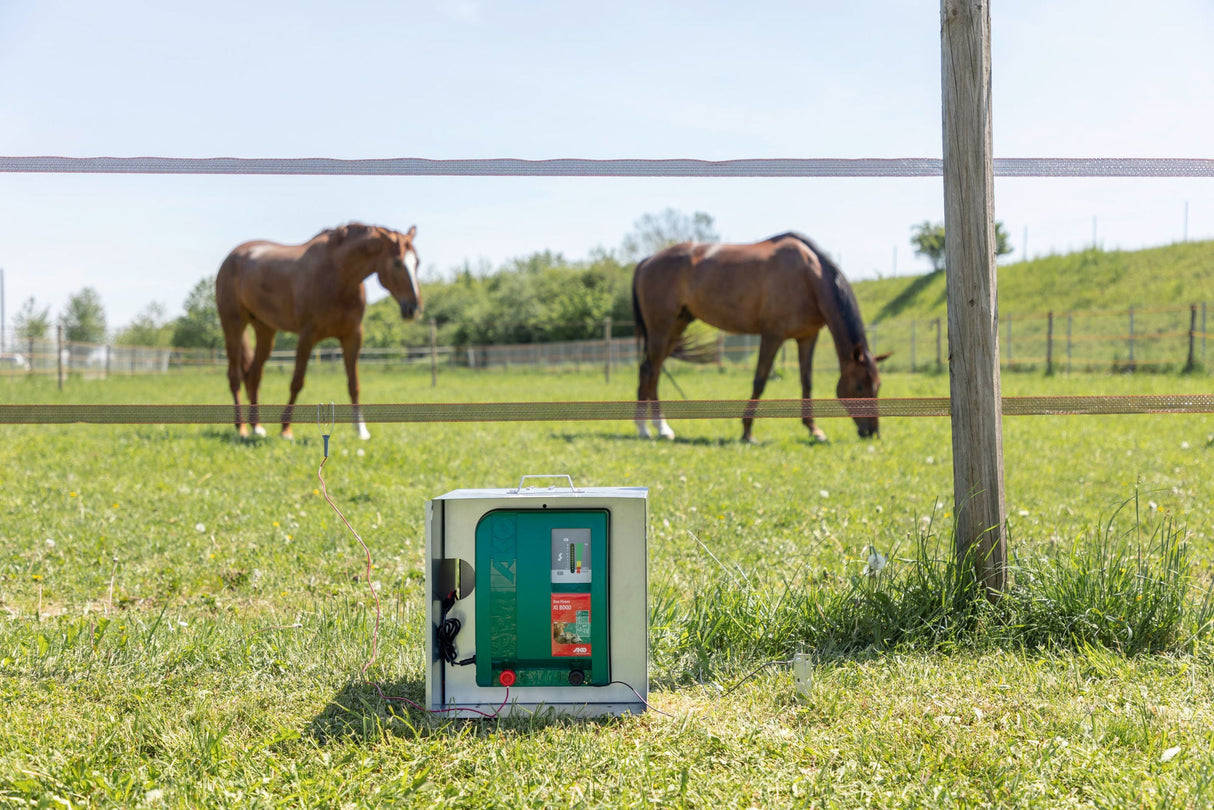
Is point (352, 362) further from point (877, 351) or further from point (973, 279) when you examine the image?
point (877, 351)

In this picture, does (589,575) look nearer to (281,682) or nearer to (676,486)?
(281,682)

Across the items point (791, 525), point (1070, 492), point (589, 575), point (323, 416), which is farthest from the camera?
point (1070, 492)

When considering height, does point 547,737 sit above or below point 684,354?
below

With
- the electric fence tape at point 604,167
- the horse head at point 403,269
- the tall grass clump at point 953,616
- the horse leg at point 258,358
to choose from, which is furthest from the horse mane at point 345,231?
the tall grass clump at point 953,616

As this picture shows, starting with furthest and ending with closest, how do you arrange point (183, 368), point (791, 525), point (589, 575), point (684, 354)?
point (183, 368)
point (684, 354)
point (791, 525)
point (589, 575)

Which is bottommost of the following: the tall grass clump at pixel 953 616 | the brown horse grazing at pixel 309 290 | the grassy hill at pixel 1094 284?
the tall grass clump at pixel 953 616

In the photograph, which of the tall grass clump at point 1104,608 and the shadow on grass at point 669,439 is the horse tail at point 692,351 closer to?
the shadow on grass at point 669,439

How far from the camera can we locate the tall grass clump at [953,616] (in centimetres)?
257

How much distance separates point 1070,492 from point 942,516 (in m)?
1.31

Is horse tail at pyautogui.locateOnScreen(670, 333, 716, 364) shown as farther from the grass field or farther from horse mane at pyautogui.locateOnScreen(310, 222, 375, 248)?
the grass field

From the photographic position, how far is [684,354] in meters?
11.3

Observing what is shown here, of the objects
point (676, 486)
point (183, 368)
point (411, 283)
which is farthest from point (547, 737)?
point (183, 368)

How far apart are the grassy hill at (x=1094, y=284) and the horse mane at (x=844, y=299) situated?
29.2 meters

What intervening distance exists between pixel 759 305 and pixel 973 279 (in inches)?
270
